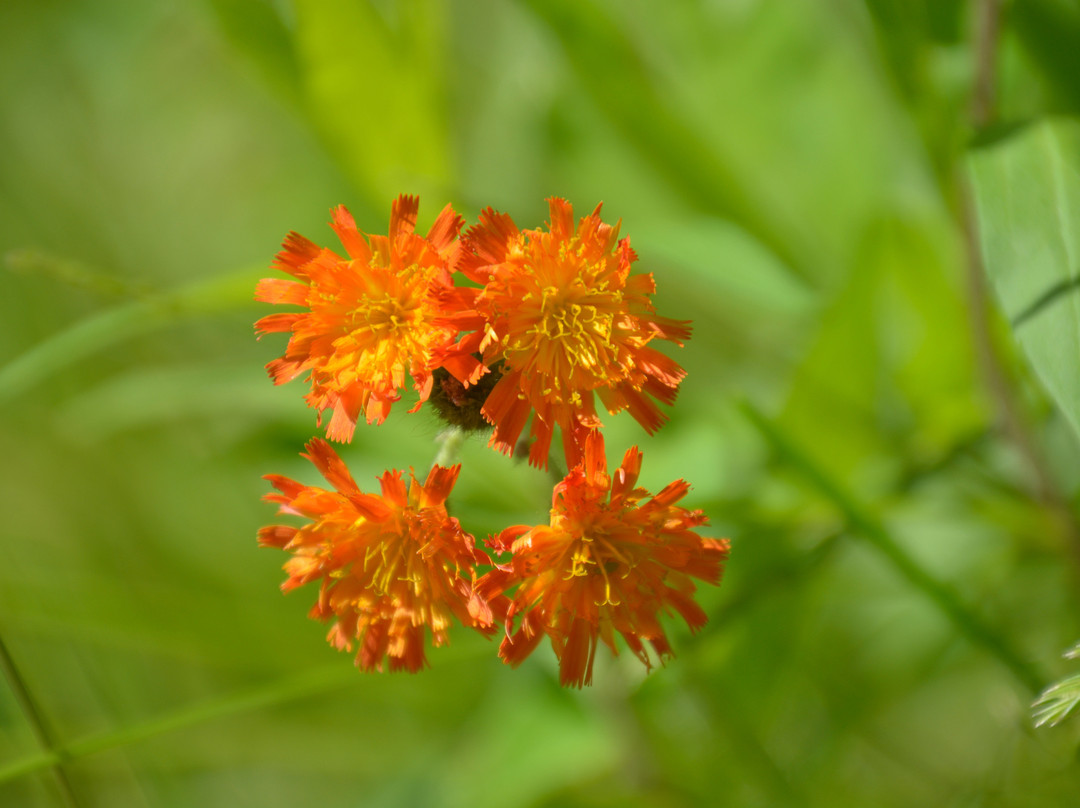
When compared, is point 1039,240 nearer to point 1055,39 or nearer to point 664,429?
point 1055,39

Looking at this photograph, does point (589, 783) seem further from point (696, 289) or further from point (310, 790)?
point (696, 289)

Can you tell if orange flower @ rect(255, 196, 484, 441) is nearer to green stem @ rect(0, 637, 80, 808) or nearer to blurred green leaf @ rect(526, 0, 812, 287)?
green stem @ rect(0, 637, 80, 808)

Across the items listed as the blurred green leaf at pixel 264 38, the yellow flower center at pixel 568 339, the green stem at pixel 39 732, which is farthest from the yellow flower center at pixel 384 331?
the blurred green leaf at pixel 264 38

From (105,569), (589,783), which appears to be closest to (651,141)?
(589,783)

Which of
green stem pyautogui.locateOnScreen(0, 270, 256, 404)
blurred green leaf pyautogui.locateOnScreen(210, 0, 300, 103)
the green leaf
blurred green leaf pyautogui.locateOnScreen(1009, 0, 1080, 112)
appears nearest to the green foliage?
the green leaf

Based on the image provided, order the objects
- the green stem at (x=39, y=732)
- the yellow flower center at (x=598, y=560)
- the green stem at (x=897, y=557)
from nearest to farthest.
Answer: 1. the yellow flower center at (x=598, y=560)
2. the green stem at (x=39, y=732)
3. the green stem at (x=897, y=557)

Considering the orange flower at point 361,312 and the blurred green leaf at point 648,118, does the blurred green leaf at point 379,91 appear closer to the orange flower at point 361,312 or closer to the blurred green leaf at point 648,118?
the blurred green leaf at point 648,118
